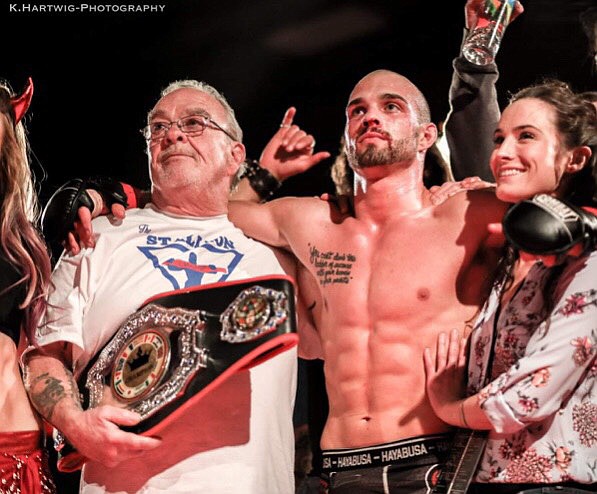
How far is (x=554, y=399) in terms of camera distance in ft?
7.18

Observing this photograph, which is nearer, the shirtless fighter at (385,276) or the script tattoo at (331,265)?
the shirtless fighter at (385,276)

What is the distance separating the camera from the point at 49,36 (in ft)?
10.7

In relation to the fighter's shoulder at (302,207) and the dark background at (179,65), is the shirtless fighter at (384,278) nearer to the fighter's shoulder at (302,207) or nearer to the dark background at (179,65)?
the fighter's shoulder at (302,207)

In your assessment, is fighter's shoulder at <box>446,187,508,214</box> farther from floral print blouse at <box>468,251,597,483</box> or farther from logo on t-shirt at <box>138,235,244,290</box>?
logo on t-shirt at <box>138,235,244,290</box>

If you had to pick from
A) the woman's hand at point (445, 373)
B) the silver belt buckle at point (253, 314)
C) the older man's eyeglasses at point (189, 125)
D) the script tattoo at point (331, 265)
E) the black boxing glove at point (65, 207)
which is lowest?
the woman's hand at point (445, 373)

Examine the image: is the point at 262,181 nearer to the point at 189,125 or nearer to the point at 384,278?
the point at 189,125

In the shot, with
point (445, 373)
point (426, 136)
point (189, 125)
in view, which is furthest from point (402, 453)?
point (189, 125)

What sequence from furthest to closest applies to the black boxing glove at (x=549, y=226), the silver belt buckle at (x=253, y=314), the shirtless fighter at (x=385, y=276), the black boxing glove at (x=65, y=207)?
the black boxing glove at (x=65, y=207)
the shirtless fighter at (x=385, y=276)
the silver belt buckle at (x=253, y=314)
the black boxing glove at (x=549, y=226)

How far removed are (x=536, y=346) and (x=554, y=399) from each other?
0.13m

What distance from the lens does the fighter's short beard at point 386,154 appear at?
2727 mm

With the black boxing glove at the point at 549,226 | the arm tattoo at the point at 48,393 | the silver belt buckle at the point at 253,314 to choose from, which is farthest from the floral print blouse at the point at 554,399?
the arm tattoo at the point at 48,393

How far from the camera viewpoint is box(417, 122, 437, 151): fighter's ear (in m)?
2.78

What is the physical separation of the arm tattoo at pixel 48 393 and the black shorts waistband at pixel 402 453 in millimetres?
749

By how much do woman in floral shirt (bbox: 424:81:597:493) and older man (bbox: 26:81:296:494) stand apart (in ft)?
1.61
